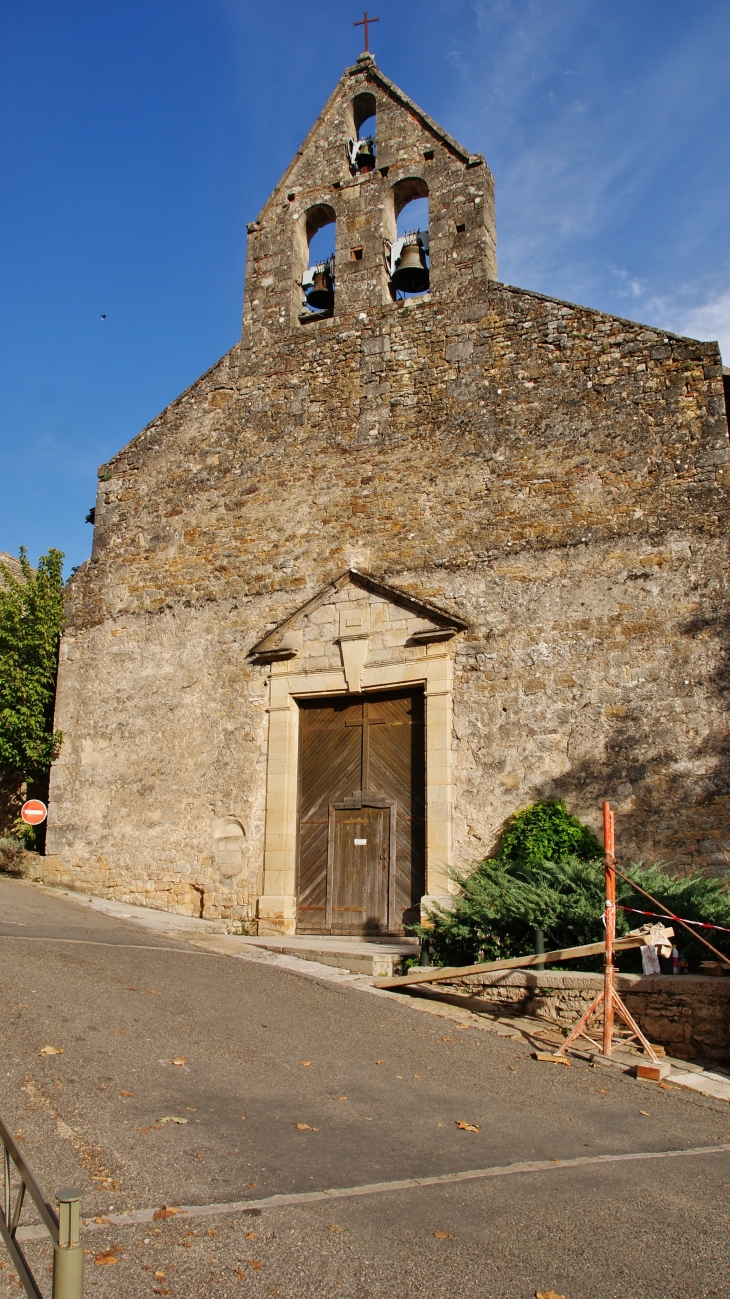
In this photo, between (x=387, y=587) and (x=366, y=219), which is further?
(x=366, y=219)

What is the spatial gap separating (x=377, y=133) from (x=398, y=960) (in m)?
10.7

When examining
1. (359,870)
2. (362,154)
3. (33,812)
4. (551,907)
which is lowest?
(551,907)

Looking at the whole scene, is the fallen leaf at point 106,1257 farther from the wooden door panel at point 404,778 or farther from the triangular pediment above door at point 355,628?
the triangular pediment above door at point 355,628

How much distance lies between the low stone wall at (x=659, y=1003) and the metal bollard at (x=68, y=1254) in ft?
17.3

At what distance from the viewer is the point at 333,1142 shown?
3988mm

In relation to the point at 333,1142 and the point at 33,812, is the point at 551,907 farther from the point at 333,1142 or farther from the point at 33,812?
the point at 33,812

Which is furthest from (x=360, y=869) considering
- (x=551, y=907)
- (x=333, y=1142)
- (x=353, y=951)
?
(x=333, y=1142)

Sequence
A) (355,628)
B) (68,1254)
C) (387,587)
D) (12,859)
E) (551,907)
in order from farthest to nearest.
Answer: (12,859) → (355,628) → (387,587) → (551,907) → (68,1254)

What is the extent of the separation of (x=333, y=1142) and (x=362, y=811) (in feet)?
20.4

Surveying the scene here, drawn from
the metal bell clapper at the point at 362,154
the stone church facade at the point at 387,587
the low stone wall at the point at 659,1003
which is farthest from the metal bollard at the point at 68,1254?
the metal bell clapper at the point at 362,154

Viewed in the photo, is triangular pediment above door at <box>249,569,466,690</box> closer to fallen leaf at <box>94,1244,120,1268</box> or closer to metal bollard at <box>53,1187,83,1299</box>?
fallen leaf at <box>94,1244,120,1268</box>

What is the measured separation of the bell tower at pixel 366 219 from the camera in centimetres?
1138

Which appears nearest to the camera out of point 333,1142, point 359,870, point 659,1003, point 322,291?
point 333,1142

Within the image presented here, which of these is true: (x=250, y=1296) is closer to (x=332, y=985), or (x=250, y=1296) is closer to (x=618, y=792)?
(x=332, y=985)
